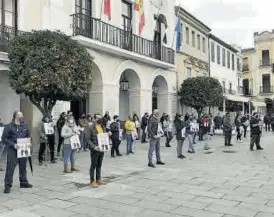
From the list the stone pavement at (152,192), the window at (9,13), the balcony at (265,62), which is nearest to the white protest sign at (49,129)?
the stone pavement at (152,192)

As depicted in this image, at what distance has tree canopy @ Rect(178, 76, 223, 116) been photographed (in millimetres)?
23922

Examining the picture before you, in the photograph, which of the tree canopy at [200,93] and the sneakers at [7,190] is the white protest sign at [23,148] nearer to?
the sneakers at [7,190]

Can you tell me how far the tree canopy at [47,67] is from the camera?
11469mm

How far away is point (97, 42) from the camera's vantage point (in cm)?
1630

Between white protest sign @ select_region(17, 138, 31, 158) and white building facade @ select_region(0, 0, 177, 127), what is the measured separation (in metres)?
5.40

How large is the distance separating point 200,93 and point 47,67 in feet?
46.4

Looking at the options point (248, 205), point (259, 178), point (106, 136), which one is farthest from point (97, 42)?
point (248, 205)

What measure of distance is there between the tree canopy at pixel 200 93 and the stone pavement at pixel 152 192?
12067mm

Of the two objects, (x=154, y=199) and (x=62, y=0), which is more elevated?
(x=62, y=0)

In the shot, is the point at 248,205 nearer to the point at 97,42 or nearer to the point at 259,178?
the point at 259,178

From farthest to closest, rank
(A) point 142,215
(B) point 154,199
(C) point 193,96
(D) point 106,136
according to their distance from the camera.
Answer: (C) point 193,96, (D) point 106,136, (B) point 154,199, (A) point 142,215

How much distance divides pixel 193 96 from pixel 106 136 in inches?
641

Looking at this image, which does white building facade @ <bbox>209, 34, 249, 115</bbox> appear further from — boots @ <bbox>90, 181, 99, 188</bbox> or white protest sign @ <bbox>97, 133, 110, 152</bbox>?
boots @ <bbox>90, 181, 99, 188</bbox>

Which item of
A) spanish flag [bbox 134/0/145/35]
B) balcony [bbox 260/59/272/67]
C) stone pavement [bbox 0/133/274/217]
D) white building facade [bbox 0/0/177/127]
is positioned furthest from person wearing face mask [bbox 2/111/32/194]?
balcony [bbox 260/59/272/67]
